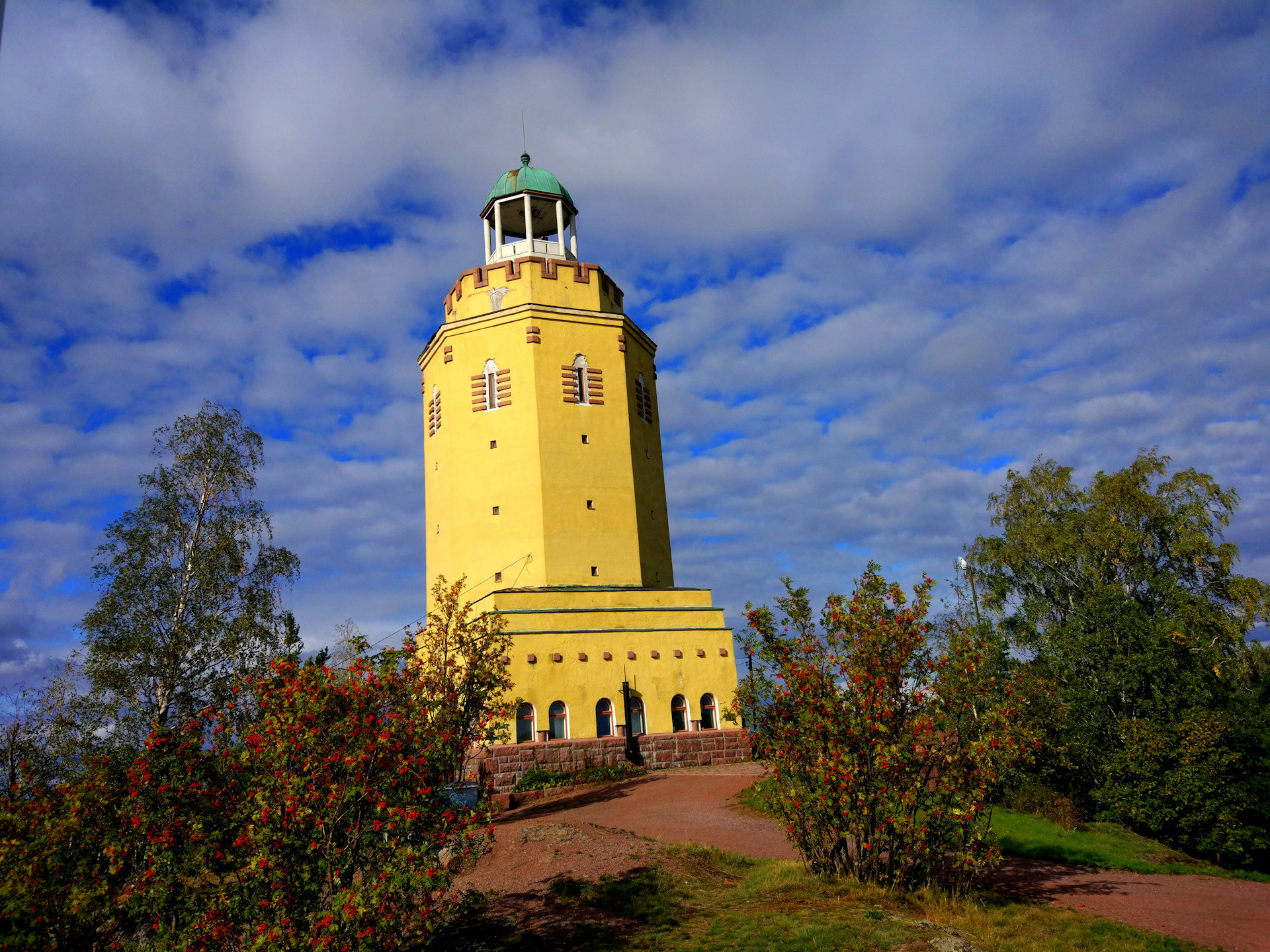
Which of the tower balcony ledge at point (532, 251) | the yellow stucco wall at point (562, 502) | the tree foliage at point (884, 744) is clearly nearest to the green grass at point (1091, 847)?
the tree foliage at point (884, 744)

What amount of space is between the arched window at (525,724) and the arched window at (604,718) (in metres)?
1.88

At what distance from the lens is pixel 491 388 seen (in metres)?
28.9

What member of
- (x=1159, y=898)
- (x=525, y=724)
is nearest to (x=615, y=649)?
(x=525, y=724)

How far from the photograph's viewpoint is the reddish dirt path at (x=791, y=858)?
38.3ft

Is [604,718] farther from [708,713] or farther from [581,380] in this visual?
[581,380]

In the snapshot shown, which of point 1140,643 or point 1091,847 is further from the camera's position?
point 1140,643

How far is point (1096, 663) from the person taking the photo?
24.1 m

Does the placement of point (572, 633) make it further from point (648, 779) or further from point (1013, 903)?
point (1013, 903)

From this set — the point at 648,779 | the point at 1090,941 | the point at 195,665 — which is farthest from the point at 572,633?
the point at 1090,941

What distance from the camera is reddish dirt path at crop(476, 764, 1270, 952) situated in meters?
11.7

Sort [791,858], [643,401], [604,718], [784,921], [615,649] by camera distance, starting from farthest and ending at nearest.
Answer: [643,401] → [615,649] → [604,718] → [791,858] → [784,921]

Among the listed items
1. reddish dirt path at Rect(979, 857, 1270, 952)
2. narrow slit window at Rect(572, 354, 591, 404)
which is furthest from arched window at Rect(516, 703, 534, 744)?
reddish dirt path at Rect(979, 857, 1270, 952)

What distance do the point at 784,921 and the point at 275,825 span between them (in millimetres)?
5882

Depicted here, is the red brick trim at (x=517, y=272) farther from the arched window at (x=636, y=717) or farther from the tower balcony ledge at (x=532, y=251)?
the arched window at (x=636, y=717)
